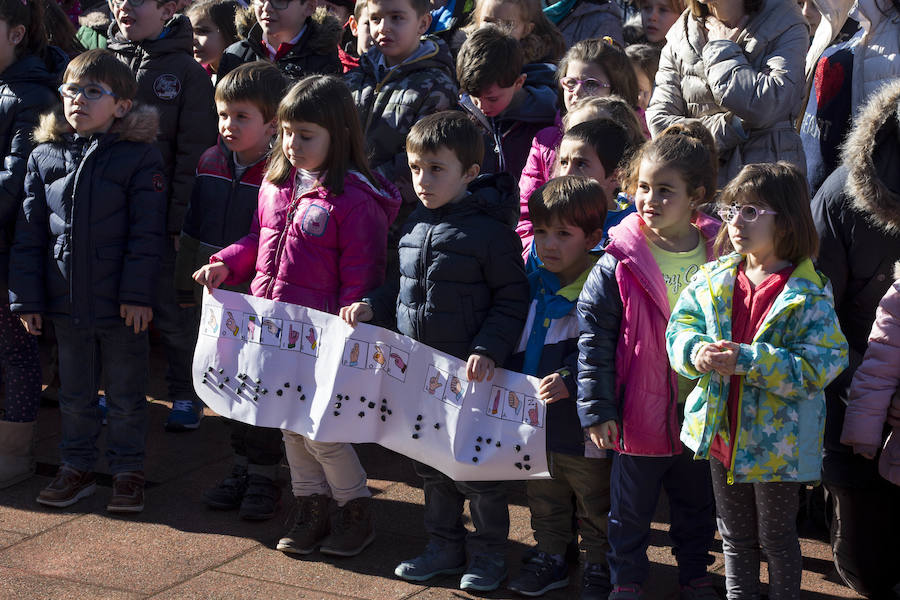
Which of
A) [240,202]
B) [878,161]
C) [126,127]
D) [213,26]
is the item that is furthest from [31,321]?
[878,161]

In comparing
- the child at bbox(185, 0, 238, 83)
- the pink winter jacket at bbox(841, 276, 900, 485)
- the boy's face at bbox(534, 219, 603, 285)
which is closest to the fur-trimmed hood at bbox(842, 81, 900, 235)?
the pink winter jacket at bbox(841, 276, 900, 485)

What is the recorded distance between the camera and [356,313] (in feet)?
15.9

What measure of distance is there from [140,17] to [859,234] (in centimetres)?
407

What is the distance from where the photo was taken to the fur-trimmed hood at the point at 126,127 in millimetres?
5594

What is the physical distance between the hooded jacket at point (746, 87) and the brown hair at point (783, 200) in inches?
56.9

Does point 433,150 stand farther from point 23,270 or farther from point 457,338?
point 23,270

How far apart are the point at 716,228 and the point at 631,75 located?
1617 mm

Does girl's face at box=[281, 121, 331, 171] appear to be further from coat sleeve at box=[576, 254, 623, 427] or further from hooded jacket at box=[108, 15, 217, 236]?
hooded jacket at box=[108, 15, 217, 236]

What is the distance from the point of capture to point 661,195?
4375 mm

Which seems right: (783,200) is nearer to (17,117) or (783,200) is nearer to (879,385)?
(879,385)

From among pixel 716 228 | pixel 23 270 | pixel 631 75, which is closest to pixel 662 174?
pixel 716 228

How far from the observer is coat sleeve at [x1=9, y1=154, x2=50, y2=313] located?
557 cm

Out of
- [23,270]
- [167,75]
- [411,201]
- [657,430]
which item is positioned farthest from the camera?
[167,75]

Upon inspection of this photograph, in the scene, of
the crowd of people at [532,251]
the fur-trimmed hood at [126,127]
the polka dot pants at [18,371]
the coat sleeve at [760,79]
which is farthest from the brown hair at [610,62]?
the polka dot pants at [18,371]
